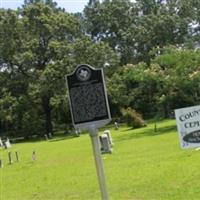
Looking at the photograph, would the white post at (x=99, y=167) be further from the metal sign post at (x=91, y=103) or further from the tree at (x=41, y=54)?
the tree at (x=41, y=54)

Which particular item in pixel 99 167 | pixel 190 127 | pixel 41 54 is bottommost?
pixel 99 167

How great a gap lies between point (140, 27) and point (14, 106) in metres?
20.5

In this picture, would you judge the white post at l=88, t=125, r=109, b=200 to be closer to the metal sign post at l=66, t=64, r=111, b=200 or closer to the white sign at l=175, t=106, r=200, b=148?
the metal sign post at l=66, t=64, r=111, b=200

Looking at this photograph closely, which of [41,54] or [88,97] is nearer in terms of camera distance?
[88,97]

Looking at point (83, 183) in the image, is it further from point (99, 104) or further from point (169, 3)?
point (169, 3)

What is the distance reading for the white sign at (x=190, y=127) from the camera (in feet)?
34.1

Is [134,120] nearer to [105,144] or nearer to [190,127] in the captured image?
[105,144]

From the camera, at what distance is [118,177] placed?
1485cm

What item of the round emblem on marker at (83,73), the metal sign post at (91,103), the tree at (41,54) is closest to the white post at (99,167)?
the metal sign post at (91,103)

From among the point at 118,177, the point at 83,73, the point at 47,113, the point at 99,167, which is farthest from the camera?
the point at 47,113

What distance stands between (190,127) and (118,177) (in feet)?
15.7

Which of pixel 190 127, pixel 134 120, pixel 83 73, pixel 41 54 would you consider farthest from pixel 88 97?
pixel 41 54

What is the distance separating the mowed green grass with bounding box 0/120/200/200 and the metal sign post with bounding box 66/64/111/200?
12.1ft

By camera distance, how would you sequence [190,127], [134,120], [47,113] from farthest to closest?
[47,113]
[134,120]
[190,127]
